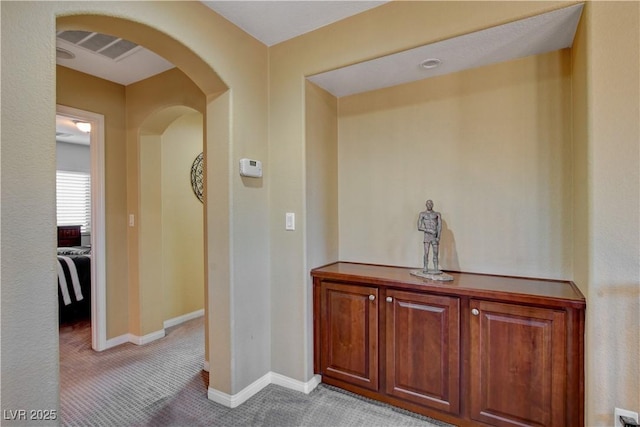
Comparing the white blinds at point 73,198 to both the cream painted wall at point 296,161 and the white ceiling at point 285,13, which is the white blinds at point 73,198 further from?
the white ceiling at point 285,13

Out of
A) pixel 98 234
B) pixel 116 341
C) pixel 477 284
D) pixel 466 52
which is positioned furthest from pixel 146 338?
pixel 466 52

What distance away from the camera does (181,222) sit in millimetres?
3738

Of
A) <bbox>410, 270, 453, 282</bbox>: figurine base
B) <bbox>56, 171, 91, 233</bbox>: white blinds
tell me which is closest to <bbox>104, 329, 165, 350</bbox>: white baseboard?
<bbox>410, 270, 453, 282</bbox>: figurine base

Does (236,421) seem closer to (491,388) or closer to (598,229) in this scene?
(491,388)

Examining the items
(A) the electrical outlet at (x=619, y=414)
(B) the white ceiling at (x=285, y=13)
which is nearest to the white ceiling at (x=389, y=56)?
(B) the white ceiling at (x=285, y=13)

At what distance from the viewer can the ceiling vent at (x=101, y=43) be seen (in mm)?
2268

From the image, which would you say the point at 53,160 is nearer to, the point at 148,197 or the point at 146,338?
the point at 148,197

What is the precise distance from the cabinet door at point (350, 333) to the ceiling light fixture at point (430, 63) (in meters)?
1.54

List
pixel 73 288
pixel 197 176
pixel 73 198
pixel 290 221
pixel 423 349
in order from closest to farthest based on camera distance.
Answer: pixel 423 349 < pixel 290 221 < pixel 73 288 < pixel 197 176 < pixel 73 198

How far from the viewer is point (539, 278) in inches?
79.0

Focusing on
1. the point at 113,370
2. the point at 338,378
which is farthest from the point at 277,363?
the point at 113,370

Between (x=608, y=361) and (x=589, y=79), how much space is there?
49.8 inches

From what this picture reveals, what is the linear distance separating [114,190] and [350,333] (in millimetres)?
2630

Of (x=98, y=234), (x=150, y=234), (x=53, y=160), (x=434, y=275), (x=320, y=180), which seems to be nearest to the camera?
(x=53, y=160)
